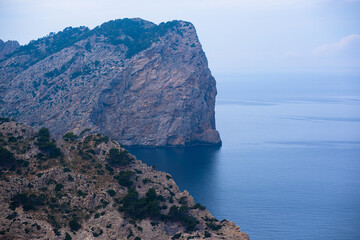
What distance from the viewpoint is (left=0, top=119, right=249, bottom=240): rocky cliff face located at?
144ft

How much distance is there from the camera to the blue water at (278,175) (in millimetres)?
66625

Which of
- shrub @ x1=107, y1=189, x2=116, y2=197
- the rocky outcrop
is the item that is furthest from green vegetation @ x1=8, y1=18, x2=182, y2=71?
shrub @ x1=107, y1=189, x2=116, y2=197

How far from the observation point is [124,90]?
11844 cm

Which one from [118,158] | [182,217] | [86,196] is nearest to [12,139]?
[86,196]

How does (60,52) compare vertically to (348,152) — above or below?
above

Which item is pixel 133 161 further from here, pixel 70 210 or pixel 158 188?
pixel 70 210

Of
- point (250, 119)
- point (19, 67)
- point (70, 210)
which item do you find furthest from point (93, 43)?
point (70, 210)

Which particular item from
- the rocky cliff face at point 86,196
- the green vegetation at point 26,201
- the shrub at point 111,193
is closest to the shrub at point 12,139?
the rocky cliff face at point 86,196

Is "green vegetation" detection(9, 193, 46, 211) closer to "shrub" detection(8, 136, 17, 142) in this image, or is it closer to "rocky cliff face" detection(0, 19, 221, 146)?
"shrub" detection(8, 136, 17, 142)

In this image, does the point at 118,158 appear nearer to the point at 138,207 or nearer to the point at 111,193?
the point at 111,193

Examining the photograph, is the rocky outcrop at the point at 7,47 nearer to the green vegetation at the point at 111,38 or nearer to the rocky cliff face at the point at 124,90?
the green vegetation at the point at 111,38

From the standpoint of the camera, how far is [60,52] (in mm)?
128250

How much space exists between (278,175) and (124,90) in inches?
1825

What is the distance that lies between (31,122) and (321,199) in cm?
6845
